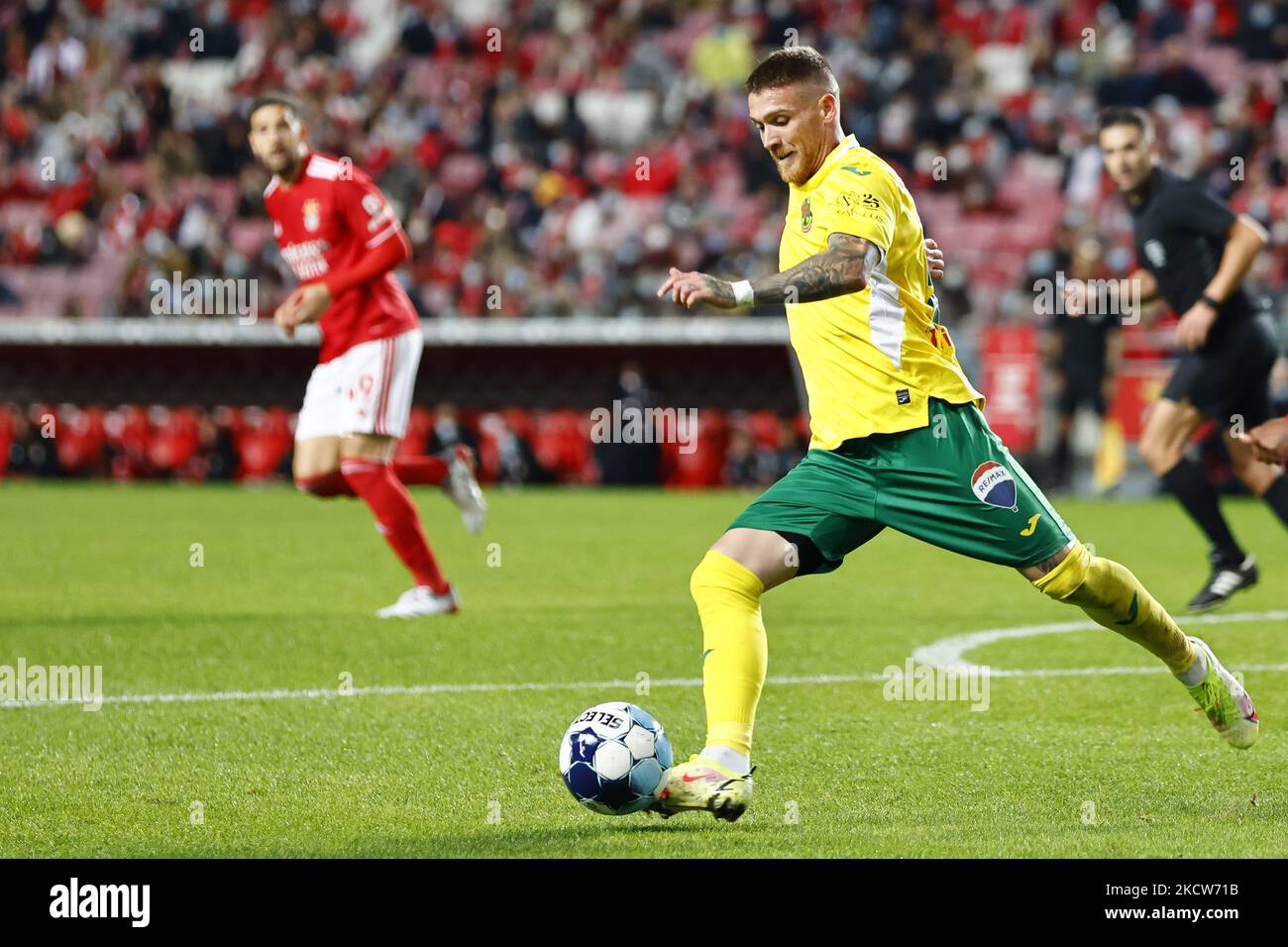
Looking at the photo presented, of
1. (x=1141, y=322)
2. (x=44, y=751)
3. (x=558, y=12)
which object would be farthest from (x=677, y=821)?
(x=558, y=12)

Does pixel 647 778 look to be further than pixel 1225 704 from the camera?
No

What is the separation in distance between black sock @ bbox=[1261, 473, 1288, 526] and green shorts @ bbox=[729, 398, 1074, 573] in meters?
4.52

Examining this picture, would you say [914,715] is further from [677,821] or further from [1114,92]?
[1114,92]

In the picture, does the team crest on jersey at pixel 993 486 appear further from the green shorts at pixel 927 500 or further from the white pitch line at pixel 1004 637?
the white pitch line at pixel 1004 637

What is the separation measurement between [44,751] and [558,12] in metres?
23.9

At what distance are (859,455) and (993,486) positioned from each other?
0.38 m

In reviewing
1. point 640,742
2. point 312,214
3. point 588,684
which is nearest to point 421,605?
point 312,214

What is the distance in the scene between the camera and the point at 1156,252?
9211mm

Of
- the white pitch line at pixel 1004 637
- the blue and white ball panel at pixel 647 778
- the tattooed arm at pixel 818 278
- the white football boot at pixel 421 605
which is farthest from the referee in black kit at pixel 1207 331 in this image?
the blue and white ball panel at pixel 647 778

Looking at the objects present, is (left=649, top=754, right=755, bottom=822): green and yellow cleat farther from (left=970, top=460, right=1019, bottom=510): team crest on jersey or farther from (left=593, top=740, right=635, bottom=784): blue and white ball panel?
(left=970, top=460, right=1019, bottom=510): team crest on jersey

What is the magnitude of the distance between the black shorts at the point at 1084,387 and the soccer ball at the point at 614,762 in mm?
14630

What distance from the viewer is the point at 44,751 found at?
5734 millimetres

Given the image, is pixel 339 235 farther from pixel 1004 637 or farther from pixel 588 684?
pixel 1004 637
